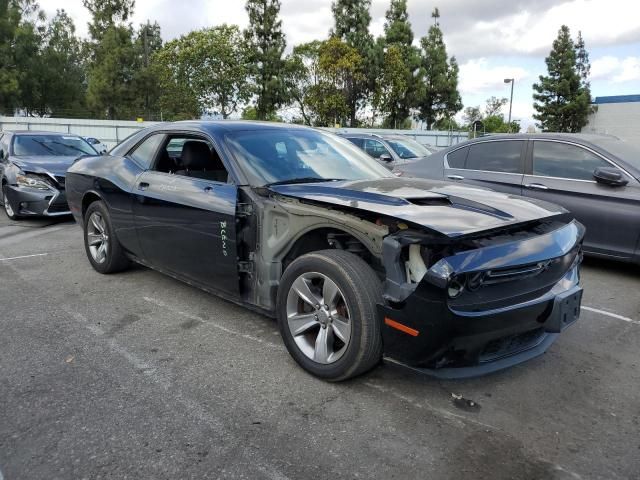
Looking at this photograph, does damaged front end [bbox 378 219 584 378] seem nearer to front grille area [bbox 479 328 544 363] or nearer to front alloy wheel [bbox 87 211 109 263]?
front grille area [bbox 479 328 544 363]

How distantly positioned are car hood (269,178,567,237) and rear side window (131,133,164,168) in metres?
1.65

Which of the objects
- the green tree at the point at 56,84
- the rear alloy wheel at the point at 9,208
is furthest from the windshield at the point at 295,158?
the green tree at the point at 56,84

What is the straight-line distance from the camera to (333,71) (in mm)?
35750

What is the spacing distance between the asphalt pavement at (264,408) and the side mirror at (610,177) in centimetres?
163

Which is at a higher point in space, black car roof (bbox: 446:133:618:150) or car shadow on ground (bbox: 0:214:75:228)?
black car roof (bbox: 446:133:618:150)

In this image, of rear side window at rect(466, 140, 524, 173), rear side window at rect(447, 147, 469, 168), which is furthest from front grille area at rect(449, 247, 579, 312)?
rear side window at rect(447, 147, 469, 168)

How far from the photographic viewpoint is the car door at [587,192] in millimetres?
5129

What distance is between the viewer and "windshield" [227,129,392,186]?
362 centimetres

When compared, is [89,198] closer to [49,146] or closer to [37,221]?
[37,221]

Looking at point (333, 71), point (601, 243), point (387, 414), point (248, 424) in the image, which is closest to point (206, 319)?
point (248, 424)

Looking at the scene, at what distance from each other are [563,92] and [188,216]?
51739 mm

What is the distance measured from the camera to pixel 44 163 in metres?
8.29

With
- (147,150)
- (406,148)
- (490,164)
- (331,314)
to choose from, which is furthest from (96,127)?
(331,314)

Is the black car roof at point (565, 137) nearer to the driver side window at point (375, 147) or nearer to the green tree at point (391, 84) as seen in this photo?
the driver side window at point (375, 147)
